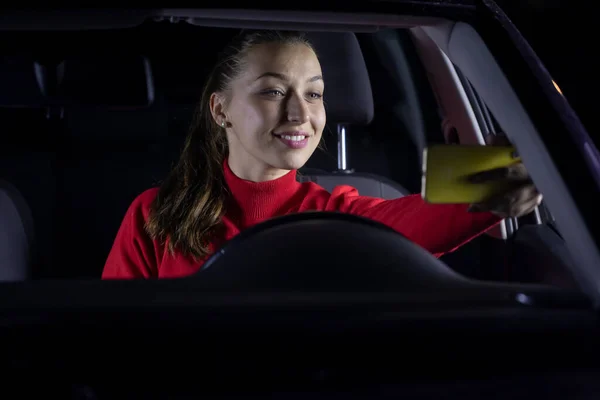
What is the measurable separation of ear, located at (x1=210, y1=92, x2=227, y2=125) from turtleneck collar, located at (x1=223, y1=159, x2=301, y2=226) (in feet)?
0.56

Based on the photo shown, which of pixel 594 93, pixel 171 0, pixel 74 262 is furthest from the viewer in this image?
→ pixel 594 93

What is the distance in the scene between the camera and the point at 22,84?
71.8 inches

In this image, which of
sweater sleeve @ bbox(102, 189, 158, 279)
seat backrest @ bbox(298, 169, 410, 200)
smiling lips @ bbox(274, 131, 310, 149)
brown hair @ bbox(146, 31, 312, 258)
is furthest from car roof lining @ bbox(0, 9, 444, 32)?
seat backrest @ bbox(298, 169, 410, 200)

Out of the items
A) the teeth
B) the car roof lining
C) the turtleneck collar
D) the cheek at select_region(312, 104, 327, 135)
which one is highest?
the cheek at select_region(312, 104, 327, 135)

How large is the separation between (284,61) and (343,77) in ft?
1.02

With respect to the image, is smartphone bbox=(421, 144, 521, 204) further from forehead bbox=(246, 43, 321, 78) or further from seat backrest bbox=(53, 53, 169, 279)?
seat backrest bbox=(53, 53, 169, 279)

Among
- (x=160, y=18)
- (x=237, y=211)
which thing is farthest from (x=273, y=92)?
(x=160, y=18)

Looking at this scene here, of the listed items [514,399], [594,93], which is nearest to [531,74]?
[514,399]

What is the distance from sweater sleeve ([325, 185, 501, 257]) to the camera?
117 cm

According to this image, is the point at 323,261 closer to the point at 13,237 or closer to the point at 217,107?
the point at 217,107

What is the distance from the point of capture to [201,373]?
2.10 feet

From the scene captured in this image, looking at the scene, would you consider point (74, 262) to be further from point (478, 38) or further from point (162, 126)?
point (478, 38)

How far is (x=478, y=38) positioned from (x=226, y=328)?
49 cm

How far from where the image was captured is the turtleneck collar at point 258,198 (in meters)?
1.74
